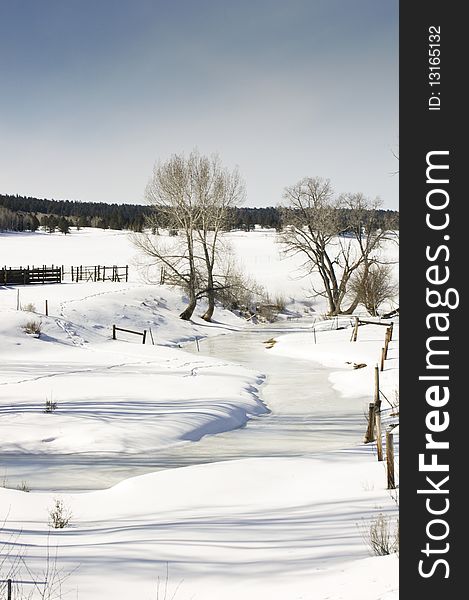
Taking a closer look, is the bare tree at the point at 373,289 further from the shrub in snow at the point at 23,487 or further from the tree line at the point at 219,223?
the shrub in snow at the point at 23,487

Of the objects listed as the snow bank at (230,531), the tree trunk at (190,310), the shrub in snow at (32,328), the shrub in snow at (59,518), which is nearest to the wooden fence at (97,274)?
the tree trunk at (190,310)

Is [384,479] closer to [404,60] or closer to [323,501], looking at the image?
[323,501]

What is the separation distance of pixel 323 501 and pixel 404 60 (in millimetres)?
6400

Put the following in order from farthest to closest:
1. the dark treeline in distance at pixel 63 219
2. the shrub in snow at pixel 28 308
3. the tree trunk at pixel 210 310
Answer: the dark treeline in distance at pixel 63 219, the tree trunk at pixel 210 310, the shrub in snow at pixel 28 308

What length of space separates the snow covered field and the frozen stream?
56cm

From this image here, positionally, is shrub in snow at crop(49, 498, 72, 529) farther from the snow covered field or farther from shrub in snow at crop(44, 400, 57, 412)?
shrub in snow at crop(44, 400, 57, 412)

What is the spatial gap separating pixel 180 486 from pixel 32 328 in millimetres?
21497

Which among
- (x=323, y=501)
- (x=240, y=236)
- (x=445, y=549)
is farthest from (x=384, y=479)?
(x=240, y=236)

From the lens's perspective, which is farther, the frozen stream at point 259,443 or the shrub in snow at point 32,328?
the shrub in snow at point 32,328

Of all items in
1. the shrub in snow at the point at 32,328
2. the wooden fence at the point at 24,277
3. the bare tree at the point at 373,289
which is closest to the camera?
the shrub in snow at the point at 32,328

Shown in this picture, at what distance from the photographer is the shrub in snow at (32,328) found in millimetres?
30625

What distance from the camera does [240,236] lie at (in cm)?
11806

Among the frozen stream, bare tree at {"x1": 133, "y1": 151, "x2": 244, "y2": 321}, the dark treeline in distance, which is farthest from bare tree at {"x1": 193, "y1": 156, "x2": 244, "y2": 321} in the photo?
the dark treeline in distance

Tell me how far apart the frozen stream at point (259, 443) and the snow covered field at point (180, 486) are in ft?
1.84
